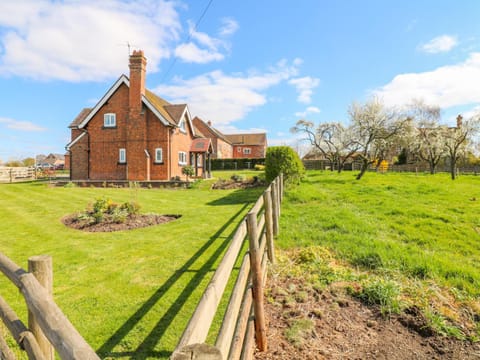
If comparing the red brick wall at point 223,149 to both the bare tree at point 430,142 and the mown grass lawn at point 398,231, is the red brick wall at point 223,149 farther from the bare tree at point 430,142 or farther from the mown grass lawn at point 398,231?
the mown grass lawn at point 398,231

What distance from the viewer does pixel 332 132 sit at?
35.8 metres

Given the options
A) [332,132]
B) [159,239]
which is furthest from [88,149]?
[332,132]

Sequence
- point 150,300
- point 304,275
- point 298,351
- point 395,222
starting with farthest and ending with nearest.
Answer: point 395,222, point 304,275, point 150,300, point 298,351

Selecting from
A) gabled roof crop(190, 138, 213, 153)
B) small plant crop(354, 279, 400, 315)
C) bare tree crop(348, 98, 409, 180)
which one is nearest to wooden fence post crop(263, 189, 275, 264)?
small plant crop(354, 279, 400, 315)

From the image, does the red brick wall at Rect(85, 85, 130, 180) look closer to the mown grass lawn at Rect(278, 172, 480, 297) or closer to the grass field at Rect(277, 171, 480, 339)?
the mown grass lawn at Rect(278, 172, 480, 297)

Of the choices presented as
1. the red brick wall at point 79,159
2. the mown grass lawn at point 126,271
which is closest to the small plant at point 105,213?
the mown grass lawn at point 126,271

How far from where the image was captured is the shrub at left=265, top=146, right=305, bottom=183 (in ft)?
41.9

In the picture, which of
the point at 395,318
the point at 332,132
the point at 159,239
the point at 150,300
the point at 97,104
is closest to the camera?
the point at 395,318

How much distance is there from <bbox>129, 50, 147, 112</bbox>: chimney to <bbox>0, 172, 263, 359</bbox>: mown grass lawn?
13195mm

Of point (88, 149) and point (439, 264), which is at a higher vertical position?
point (88, 149)

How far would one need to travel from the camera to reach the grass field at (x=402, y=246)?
4.02m

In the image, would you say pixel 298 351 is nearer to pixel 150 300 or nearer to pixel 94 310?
pixel 150 300

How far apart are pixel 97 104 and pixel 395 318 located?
23.9 meters

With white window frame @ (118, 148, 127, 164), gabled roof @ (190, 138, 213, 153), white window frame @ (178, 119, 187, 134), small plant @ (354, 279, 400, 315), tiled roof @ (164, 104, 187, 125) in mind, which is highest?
tiled roof @ (164, 104, 187, 125)
